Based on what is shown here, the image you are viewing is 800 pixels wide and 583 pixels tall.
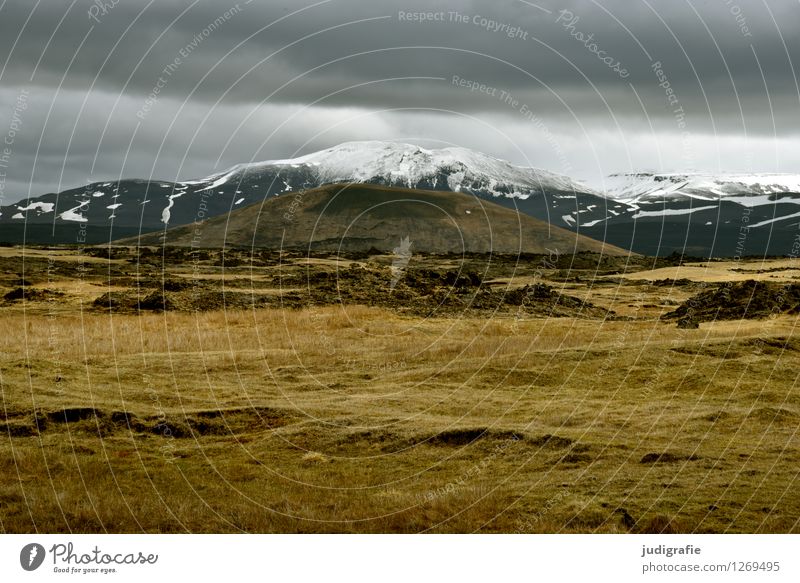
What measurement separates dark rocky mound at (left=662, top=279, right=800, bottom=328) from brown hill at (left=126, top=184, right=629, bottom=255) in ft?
350

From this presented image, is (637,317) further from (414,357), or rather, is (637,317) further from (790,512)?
(790,512)

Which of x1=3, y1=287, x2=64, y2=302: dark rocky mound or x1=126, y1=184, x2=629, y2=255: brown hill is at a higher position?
x1=126, y1=184, x2=629, y2=255: brown hill

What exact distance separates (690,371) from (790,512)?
13947mm

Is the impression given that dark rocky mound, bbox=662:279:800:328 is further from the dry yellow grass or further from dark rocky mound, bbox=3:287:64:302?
dark rocky mound, bbox=3:287:64:302

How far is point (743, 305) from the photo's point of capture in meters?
51.5

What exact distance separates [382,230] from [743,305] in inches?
5180

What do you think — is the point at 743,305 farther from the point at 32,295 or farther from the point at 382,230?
the point at 382,230

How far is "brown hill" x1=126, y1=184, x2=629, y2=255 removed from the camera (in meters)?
171
